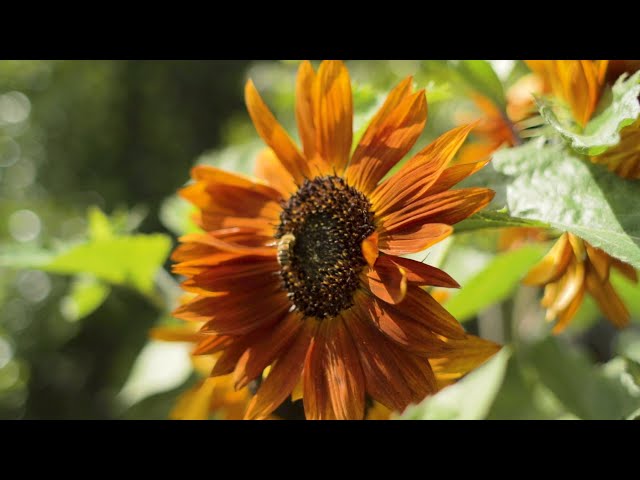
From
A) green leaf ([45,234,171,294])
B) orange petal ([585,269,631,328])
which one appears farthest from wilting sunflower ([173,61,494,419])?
green leaf ([45,234,171,294])

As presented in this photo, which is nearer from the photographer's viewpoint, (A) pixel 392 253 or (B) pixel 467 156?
(A) pixel 392 253

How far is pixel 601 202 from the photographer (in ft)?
1.18

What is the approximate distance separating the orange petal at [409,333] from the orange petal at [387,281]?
0.05 ft

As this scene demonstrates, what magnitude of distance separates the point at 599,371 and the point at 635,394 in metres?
0.10

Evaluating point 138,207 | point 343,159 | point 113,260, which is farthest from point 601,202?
point 138,207

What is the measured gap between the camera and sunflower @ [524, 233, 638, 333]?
41 centimetres

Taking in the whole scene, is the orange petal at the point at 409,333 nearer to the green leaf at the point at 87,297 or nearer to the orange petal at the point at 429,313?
the orange petal at the point at 429,313

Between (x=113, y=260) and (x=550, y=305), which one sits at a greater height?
(x=113, y=260)

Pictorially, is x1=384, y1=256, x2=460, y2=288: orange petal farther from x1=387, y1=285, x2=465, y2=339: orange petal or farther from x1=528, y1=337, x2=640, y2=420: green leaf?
x1=528, y1=337, x2=640, y2=420: green leaf

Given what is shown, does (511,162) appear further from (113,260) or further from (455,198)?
(113,260)

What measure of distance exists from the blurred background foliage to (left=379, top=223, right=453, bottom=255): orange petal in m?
0.03

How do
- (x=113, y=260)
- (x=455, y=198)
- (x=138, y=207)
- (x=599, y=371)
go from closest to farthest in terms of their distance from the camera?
(x=455, y=198), (x=599, y=371), (x=113, y=260), (x=138, y=207)

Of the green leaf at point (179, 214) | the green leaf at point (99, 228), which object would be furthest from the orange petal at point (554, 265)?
the green leaf at point (99, 228)

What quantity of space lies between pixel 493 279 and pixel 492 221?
7.2 inches
